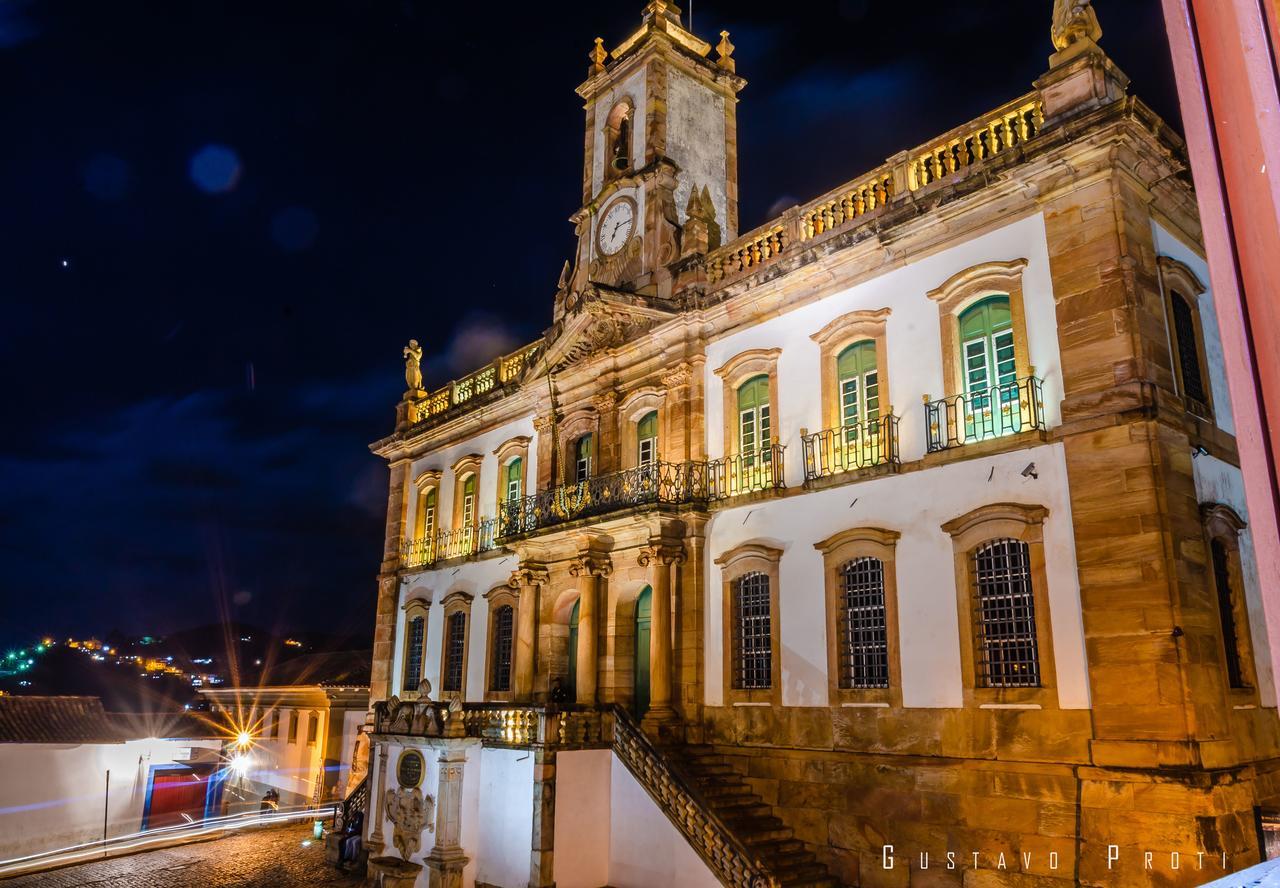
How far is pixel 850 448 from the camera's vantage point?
1541cm

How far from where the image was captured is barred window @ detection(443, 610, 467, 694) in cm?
2383

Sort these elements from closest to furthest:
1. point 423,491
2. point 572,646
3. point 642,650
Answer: point 642,650
point 572,646
point 423,491

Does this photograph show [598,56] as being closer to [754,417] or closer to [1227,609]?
[754,417]

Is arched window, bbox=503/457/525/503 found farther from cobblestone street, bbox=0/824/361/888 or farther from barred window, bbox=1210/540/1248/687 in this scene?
barred window, bbox=1210/540/1248/687

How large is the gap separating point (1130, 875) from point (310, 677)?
36276 millimetres

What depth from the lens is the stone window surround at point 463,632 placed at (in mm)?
23359

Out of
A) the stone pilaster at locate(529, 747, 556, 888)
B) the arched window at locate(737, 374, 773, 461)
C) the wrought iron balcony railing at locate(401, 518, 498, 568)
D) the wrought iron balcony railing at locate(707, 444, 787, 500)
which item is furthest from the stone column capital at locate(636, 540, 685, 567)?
the wrought iron balcony railing at locate(401, 518, 498, 568)

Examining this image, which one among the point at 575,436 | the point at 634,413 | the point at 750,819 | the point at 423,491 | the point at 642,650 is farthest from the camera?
the point at 423,491

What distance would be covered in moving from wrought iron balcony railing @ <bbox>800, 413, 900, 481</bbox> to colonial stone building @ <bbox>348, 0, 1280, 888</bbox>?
54 mm

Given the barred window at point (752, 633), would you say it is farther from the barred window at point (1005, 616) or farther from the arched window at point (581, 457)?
the arched window at point (581, 457)

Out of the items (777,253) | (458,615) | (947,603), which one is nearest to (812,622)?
(947,603)

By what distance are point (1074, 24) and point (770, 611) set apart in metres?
10.2

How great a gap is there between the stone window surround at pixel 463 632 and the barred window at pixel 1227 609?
16403mm

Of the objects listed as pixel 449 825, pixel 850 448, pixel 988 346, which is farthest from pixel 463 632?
pixel 988 346
